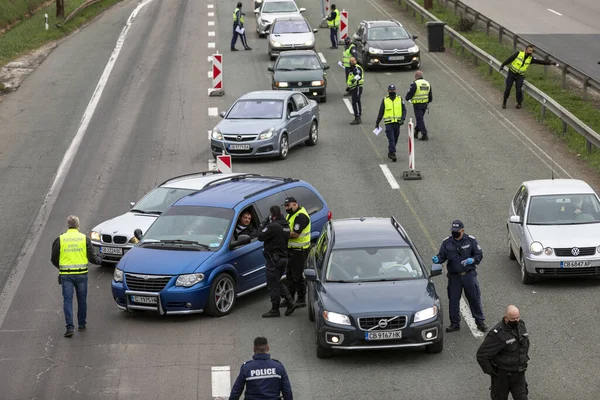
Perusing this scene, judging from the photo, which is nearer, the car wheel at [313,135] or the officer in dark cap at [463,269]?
the officer in dark cap at [463,269]

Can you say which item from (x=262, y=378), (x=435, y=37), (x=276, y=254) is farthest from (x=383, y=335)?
(x=435, y=37)

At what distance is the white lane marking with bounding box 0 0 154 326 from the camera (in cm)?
1781

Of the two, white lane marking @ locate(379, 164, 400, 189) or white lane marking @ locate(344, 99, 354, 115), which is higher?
white lane marking @ locate(379, 164, 400, 189)

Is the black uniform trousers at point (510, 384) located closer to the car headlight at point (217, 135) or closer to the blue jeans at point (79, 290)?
the blue jeans at point (79, 290)

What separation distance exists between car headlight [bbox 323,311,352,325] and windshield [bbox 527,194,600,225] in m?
5.42

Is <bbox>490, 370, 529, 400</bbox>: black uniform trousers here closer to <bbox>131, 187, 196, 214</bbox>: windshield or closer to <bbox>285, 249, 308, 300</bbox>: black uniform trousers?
<bbox>285, 249, 308, 300</bbox>: black uniform trousers

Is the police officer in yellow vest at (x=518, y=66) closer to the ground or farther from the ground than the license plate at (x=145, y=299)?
closer to the ground

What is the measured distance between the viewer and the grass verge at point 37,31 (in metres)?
42.1

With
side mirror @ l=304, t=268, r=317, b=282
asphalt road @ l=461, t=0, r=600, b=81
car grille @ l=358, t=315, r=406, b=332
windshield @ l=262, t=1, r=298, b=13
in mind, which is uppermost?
side mirror @ l=304, t=268, r=317, b=282

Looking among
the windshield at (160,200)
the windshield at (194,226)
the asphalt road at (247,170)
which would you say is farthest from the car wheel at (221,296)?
the windshield at (160,200)

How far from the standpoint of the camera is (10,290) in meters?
17.8

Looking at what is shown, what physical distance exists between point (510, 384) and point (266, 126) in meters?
16.6

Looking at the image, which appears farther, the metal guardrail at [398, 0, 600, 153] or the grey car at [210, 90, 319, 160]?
the grey car at [210, 90, 319, 160]

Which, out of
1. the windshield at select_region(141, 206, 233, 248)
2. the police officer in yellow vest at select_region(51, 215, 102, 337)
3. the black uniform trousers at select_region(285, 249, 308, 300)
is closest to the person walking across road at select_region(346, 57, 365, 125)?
the windshield at select_region(141, 206, 233, 248)
